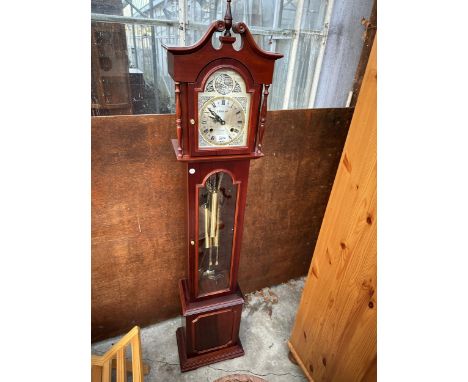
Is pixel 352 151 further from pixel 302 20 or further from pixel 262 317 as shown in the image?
pixel 262 317

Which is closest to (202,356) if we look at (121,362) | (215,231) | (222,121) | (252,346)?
(252,346)

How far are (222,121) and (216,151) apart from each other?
11 centimetres

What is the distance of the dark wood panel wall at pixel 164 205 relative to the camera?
1.32 meters

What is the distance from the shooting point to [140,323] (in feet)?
6.13

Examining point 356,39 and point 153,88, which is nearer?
point 153,88

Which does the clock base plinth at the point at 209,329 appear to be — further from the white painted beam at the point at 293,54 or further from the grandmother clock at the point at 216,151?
the white painted beam at the point at 293,54

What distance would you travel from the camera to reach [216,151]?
3.57 feet

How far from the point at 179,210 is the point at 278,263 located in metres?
0.94

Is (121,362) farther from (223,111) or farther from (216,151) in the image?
(223,111)

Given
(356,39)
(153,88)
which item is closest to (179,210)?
(153,88)

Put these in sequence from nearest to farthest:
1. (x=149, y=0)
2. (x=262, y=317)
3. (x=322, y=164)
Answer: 1. (x=149, y=0)
2. (x=322, y=164)
3. (x=262, y=317)

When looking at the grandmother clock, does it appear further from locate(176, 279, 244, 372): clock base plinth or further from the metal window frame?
the metal window frame

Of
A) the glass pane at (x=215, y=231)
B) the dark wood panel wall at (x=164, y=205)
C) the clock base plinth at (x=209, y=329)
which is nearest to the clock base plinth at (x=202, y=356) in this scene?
the clock base plinth at (x=209, y=329)

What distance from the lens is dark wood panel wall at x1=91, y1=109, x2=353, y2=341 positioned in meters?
1.32
